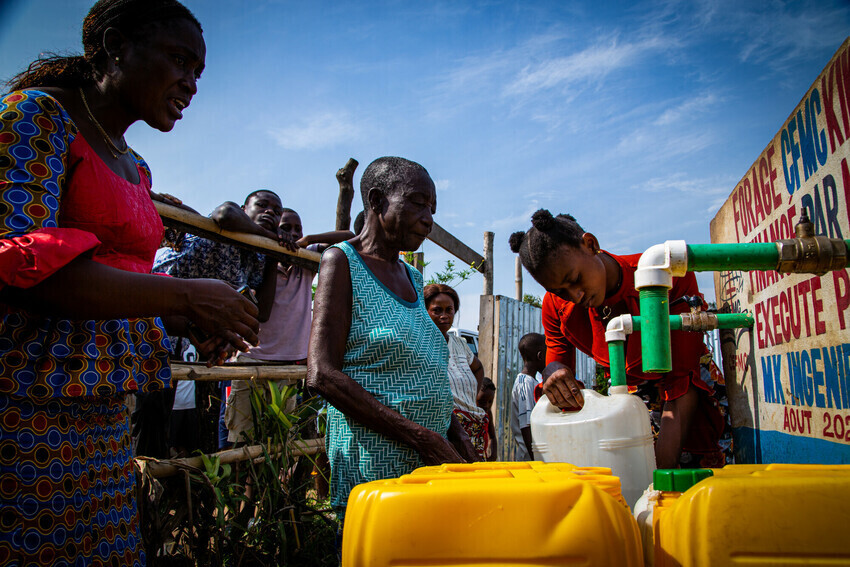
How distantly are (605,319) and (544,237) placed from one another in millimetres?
471

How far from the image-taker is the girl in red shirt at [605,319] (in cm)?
228

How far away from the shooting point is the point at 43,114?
1.16 metres

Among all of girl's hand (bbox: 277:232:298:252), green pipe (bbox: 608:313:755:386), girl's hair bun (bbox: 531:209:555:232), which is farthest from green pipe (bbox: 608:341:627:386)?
girl's hand (bbox: 277:232:298:252)

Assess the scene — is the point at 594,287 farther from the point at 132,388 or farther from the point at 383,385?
the point at 132,388

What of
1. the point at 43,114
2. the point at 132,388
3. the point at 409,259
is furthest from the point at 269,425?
the point at 409,259

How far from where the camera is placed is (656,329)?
1.08 meters

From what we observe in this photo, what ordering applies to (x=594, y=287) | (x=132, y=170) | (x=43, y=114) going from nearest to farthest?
(x=43, y=114) → (x=132, y=170) → (x=594, y=287)

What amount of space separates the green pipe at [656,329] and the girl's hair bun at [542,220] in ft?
5.03

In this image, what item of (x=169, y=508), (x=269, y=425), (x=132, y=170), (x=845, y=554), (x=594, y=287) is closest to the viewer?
(x=845, y=554)

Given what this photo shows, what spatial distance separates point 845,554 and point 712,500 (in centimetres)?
18

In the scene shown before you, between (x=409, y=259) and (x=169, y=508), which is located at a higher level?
(x=409, y=259)

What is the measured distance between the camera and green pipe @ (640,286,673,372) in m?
1.08

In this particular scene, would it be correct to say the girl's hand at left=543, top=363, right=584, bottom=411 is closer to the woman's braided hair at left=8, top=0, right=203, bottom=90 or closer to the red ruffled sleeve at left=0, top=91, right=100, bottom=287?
the red ruffled sleeve at left=0, top=91, right=100, bottom=287

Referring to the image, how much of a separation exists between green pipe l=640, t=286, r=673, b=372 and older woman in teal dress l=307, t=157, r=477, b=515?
0.65m
